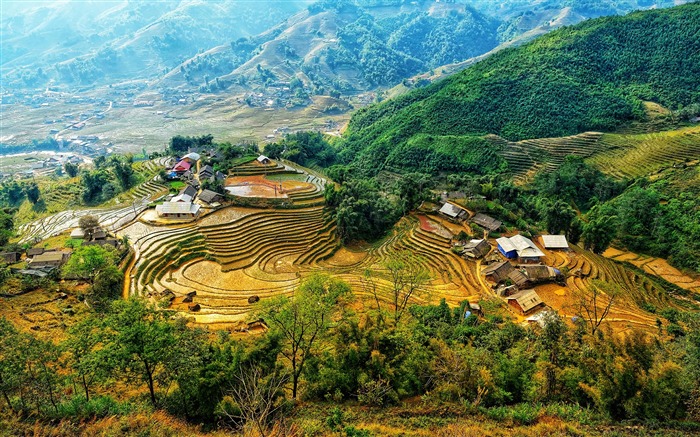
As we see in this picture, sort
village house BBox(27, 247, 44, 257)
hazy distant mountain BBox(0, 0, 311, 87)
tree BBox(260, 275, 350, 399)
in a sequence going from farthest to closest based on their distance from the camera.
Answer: hazy distant mountain BBox(0, 0, 311, 87) → village house BBox(27, 247, 44, 257) → tree BBox(260, 275, 350, 399)

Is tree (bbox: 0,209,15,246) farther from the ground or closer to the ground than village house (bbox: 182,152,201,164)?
closer to the ground

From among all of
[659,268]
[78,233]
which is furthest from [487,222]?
[78,233]

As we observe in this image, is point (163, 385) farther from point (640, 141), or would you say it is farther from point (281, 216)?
point (640, 141)

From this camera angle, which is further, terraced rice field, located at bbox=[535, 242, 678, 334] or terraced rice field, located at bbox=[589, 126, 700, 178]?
terraced rice field, located at bbox=[589, 126, 700, 178]

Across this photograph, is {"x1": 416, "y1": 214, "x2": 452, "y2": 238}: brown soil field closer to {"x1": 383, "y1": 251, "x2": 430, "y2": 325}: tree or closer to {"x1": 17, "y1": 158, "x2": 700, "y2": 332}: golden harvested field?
{"x1": 17, "y1": 158, "x2": 700, "y2": 332}: golden harvested field

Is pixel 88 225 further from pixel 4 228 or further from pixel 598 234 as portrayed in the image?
pixel 598 234

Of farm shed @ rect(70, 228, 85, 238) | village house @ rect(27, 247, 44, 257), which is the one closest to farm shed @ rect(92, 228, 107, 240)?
farm shed @ rect(70, 228, 85, 238)

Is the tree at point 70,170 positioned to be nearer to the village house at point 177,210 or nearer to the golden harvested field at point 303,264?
the golden harvested field at point 303,264
